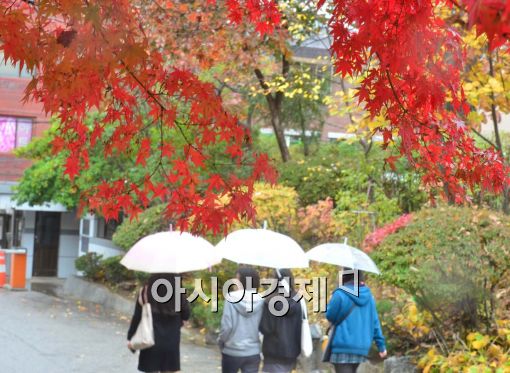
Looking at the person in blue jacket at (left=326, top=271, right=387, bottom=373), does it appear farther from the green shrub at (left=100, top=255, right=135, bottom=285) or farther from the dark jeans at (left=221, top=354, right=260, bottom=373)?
the green shrub at (left=100, top=255, right=135, bottom=285)

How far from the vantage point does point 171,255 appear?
884cm

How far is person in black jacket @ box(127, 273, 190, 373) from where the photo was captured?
8.30 metres

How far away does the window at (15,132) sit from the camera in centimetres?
2933

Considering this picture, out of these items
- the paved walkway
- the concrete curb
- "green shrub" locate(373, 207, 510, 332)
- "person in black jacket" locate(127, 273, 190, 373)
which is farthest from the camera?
the concrete curb

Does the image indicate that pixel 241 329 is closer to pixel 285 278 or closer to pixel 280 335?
pixel 280 335

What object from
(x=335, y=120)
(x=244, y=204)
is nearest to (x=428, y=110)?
(x=244, y=204)

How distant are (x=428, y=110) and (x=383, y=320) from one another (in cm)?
507

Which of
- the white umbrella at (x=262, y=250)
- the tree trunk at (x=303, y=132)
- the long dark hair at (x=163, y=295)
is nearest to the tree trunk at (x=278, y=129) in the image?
the tree trunk at (x=303, y=132)

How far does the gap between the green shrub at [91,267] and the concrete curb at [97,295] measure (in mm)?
232

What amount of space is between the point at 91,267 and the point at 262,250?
12.6 metres

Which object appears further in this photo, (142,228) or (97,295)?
(97,295)

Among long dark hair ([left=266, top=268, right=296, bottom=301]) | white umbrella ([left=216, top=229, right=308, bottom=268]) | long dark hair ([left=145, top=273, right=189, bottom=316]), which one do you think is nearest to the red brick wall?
white umbrella ([left=216, top=229, right=308, bottom=268])

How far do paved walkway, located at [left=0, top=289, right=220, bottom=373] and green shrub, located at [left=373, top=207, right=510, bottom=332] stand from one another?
335cm

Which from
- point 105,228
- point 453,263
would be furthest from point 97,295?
point 453,263
